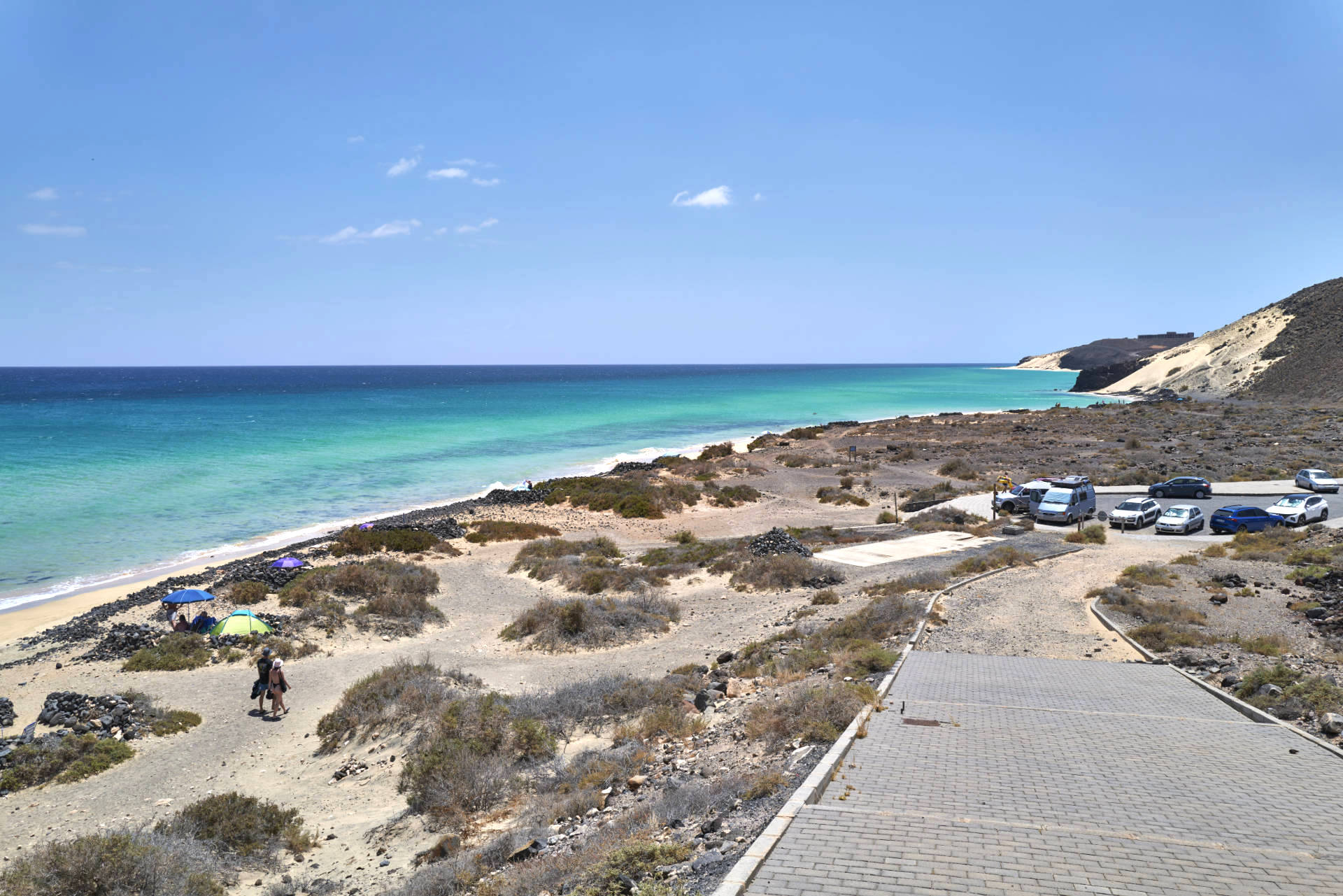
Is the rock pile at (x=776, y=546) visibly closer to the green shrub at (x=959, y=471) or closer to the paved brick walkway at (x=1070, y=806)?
the paved brick walkway at (x=1070, y=806)

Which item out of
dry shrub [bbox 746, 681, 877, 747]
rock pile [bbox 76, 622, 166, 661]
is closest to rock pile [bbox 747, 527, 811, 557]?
dry shrub [bbox 746, 681, 877, 747]

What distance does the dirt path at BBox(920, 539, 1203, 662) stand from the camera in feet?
48.2

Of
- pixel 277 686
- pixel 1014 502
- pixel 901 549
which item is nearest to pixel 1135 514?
pixel 1014 502

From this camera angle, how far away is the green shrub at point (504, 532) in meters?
31.7

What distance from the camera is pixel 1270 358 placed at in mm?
100062

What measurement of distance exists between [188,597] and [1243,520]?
115 feet

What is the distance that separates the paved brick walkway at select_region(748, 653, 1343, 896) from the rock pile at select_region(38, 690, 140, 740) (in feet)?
42.1

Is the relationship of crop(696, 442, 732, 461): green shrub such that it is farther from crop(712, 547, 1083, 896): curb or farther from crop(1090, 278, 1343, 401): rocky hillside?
crop(1090, 278, 1343, 401): rocky hillside

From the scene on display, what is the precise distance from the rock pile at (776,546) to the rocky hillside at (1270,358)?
270 feet

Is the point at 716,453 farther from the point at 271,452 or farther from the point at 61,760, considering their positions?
the point at 61,760

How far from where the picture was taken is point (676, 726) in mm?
11844

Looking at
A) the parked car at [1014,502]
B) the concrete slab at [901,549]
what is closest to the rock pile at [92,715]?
the concrete slab at [901,549]

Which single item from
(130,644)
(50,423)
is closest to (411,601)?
(130,644)

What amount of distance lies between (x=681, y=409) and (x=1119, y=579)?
103 m
